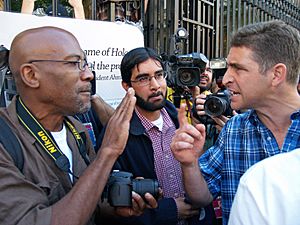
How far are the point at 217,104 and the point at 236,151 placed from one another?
0.38m

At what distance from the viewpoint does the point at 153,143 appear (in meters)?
2.10

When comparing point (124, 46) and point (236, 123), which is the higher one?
point (124, 46)

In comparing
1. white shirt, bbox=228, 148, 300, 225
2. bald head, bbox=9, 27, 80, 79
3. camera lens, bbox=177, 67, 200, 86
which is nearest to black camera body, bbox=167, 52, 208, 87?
camera lens, bbox=177, 67, 200, 86

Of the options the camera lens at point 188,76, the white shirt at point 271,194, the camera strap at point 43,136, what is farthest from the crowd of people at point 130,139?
the white shirt at point 271,194

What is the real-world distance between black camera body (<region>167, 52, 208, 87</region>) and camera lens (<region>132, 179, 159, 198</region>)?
91 centimetres

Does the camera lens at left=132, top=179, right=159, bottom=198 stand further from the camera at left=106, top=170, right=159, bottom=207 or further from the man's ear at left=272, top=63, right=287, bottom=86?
the man's ear at left=272, top=63, right=287, bottom=86

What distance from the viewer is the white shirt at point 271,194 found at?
71cm

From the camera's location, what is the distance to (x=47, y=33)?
1.60m

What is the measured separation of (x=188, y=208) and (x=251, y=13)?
5.89 metres

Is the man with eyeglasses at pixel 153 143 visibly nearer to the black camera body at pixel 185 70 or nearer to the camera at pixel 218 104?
the black camera body at pixel 185 70

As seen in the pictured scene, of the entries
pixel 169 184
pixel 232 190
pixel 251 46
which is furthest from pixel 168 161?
pixel 251 46

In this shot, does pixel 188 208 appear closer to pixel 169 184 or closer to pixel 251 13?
pixel 169 184

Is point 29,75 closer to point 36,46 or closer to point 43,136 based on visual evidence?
point 36,46

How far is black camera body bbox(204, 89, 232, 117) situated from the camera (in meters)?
2.04
